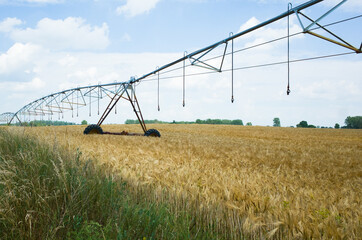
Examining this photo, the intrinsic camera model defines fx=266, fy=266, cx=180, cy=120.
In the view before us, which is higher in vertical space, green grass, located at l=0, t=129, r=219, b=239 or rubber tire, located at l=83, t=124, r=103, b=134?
rubber tire, located at l=83, t=124, r=103, b=134

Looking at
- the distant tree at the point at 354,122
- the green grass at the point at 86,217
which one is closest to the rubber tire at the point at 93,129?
the green grass at the point at 86,217

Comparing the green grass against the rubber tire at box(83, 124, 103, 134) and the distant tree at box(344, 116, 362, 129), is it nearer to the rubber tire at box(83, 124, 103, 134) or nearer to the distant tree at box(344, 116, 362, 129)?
the rubber tire at box(83, 124, 103, 134)

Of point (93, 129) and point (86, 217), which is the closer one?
point (86, 217)

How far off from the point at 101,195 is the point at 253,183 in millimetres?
2211

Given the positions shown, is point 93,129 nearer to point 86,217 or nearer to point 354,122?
point 86,217

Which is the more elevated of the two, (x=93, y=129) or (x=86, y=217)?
(x=93, y=129)

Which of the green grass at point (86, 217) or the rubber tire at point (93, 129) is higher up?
the rubber tire at point (93, 129)

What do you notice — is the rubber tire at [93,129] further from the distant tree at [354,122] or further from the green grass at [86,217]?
the distant tree at [354,122]

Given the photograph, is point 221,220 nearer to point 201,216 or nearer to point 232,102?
point 201,216

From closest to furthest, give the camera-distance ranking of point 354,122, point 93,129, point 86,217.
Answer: point 86,217
point 93,129
point 354,122

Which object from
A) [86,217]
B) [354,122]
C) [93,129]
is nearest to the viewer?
[86,217]

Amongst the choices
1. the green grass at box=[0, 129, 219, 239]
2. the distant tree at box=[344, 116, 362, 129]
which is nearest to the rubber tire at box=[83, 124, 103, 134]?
the green grass at box=[0, 129, 219, 239]

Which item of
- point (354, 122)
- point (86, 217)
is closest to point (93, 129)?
point (86, 217)

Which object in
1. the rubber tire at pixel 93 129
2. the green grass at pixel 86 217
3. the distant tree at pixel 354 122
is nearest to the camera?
the green grass at pixel 86 217
